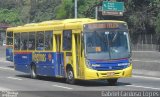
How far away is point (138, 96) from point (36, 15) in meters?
100

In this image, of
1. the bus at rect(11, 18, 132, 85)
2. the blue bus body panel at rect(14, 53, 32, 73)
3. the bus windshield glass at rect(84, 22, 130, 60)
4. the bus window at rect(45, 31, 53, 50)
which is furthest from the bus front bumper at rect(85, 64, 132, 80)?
the blue bus body panel at rect(14, 53, 32, 73)

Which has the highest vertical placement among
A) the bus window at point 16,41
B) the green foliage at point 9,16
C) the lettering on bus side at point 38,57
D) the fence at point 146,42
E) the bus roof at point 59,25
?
the green foliage at point 9,16

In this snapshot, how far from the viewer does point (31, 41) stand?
27984 mm

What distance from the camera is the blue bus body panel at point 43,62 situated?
2472 cm

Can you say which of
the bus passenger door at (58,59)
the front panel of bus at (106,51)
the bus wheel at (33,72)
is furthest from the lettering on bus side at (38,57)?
the front panel of bus at (106,51)

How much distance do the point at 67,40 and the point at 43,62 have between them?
340cm

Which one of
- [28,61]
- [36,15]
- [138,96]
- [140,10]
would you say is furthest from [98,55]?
[36,15]

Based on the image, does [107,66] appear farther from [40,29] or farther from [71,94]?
[40,29]

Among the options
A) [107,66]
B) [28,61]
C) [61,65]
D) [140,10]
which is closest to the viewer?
[107,66]

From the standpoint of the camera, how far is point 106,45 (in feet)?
72.7

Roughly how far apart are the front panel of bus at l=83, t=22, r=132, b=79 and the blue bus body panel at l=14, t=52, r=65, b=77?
101 inches

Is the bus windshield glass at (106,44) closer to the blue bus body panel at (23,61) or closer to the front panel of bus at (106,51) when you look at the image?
the front panel of bus at (106,51)

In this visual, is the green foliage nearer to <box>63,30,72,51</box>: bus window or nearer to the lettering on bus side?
the lettering on bus side

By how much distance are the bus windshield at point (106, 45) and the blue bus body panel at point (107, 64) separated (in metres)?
0.18
